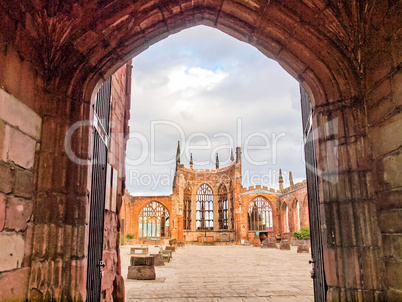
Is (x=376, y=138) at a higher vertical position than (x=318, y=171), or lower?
higher

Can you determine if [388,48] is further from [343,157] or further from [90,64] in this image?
[90,64]

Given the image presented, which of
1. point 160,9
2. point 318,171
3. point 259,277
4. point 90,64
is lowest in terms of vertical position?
point 259,277

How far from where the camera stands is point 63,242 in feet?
10.6

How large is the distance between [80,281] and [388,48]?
3.45 meters

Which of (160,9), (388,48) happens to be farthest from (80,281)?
(388,48)

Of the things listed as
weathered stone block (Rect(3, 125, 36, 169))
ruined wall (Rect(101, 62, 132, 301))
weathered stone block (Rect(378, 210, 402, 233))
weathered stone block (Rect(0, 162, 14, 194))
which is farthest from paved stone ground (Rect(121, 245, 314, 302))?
weathered stone block (Rect(0, 162, 14, 194))

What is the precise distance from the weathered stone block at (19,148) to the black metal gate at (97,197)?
0.94 metres

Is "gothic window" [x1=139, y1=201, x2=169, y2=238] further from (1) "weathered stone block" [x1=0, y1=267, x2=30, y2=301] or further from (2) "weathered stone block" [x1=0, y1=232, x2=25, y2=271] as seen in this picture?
(2) "weathered stone block" [x1=0, y1=232, x2=25, y2=271]

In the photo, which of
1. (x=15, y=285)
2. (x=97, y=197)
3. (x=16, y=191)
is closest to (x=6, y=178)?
(x=16, y=191)

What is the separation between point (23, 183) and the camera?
301 cm

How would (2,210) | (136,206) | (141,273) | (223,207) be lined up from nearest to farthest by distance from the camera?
1. (2,210)
2. (141,273)
3. (223,207)
4. (136,206)

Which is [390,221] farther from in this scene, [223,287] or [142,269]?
[142,269]

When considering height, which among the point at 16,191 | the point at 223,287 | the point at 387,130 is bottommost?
the point at 223,287

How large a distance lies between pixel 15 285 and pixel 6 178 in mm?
890
